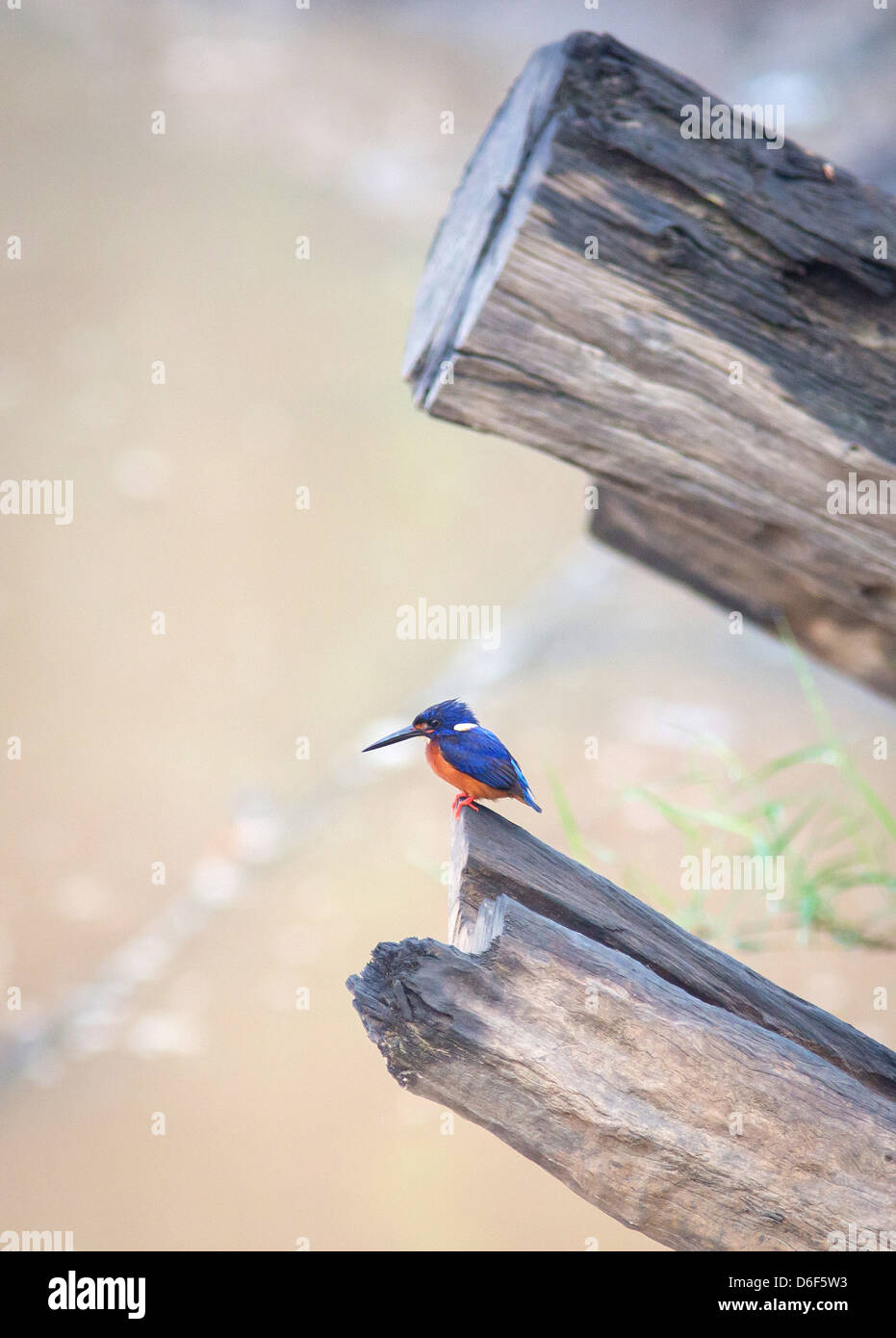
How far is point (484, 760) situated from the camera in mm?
789

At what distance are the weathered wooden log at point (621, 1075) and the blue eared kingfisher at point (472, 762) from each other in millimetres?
61

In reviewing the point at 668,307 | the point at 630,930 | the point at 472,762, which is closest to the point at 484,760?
the point at 472,762

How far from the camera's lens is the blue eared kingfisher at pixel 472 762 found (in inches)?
31.0

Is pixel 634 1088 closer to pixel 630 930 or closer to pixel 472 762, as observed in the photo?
pixel 630 930

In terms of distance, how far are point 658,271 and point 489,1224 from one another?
6.37ft

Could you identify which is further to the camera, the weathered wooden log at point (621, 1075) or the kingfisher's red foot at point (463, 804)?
the kingfisher's red foot at point (463, 804)

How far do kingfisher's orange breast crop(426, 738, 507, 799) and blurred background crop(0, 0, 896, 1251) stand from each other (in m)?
1.58

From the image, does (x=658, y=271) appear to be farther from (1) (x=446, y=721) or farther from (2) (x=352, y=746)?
(2) (x=352, y=746)

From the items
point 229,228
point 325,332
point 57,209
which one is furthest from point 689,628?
point 57,209

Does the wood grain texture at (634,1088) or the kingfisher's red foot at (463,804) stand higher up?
the kingfisher's red foot at (463,804)

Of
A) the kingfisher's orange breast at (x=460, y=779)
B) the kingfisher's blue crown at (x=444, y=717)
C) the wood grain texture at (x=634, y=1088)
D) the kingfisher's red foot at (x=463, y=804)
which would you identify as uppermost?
the kingfisher's blue crown at (x=444, y=717)

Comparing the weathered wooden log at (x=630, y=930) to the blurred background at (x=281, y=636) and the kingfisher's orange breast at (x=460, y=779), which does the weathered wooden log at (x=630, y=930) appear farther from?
the blurred background at (x=281, y=636)

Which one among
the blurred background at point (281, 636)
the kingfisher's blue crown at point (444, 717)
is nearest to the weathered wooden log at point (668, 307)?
the kingfisher's blue crown at point (444, 717)

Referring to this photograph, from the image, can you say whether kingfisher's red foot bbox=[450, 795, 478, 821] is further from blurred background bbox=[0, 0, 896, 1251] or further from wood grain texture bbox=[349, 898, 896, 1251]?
blurred background bbox=[0, 0, 896, 1251]
